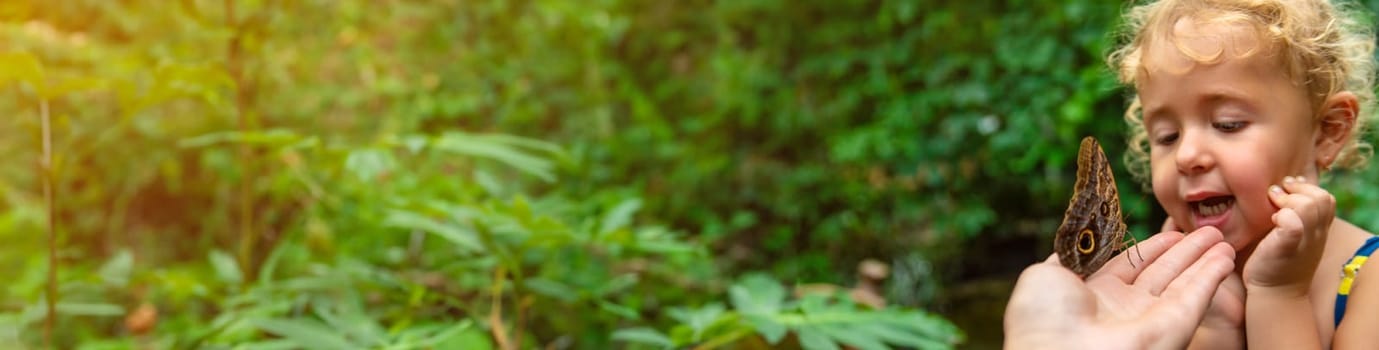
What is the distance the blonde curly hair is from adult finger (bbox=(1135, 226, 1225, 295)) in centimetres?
17

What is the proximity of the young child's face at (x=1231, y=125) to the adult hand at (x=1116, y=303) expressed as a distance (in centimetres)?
10

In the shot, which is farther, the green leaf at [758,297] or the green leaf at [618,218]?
the green leaf at [618,218]

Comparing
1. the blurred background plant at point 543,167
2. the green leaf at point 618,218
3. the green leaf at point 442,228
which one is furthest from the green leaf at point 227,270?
the green leaf at point 618,218

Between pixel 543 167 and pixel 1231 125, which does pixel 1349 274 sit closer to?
pixel 1231 125

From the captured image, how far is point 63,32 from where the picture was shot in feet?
9.23

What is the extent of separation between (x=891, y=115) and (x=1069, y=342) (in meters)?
2.76

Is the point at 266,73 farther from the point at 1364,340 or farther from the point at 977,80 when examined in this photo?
the point at 1364,340

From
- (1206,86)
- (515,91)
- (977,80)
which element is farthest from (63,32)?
(1206,86)

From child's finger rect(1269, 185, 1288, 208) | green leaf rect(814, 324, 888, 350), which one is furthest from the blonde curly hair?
green leaf rect(814, 324, 888, 350)

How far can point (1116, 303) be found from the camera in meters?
0.76

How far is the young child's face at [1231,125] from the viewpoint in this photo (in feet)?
2.89

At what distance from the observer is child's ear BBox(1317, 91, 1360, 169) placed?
957 mm

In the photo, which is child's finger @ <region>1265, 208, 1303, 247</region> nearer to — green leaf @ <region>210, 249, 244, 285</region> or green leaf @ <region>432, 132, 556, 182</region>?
green leaf @ <region>432, 132, 556, 182</region>

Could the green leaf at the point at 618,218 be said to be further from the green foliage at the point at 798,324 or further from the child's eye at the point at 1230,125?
the child's eye at the point at 1230,125
